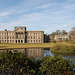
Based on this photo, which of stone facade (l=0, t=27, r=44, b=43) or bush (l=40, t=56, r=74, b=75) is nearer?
bush (l=40, t=56, r=74, b=75)

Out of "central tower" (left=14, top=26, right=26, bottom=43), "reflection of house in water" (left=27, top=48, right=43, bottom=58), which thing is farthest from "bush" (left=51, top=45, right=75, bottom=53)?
"central tower" (left=14, top=26, right=26, bottom=43)

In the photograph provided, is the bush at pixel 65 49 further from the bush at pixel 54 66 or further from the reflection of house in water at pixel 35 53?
the bush at pixel 54 66

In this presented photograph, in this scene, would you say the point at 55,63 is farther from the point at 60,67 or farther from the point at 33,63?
the point at 33,63

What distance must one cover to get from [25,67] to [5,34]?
288 ft

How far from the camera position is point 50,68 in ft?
38.6

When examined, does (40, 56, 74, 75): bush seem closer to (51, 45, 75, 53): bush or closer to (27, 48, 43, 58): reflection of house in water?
(27, 48, 43, 58): reflection of house in water

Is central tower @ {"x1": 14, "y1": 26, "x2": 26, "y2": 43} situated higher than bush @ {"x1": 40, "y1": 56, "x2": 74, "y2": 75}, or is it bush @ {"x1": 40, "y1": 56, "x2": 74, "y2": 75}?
central tower @ {"x1": 14, "y1": 26, "x2": 26, "y2": 43}

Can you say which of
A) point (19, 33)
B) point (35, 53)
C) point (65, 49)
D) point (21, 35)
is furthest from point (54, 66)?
point (19, 33)

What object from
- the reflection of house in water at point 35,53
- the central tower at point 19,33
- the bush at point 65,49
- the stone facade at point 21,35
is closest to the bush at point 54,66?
the reflection of house in water at point 35,53

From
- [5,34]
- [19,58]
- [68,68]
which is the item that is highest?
[5,34]

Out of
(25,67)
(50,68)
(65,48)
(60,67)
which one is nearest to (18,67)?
(25,67)

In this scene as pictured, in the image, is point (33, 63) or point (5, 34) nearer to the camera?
point (33, 63)

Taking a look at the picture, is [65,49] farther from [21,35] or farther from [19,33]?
[19,33]

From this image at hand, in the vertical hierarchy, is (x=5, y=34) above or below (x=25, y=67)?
above
